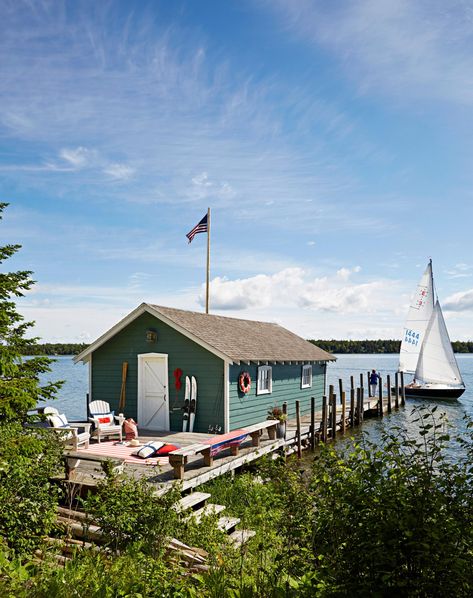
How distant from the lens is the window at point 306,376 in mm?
23438

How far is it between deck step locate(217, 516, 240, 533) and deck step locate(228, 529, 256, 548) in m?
0.12

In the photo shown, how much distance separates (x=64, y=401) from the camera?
3862 centimetres

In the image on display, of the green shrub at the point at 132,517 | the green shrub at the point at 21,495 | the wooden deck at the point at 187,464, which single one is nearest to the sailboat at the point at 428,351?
the wooden deck at the point at 187,464

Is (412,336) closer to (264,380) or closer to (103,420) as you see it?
(264,380)

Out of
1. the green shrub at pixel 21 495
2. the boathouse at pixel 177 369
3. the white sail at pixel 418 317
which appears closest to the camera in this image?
the green shrub at pixel 21 495

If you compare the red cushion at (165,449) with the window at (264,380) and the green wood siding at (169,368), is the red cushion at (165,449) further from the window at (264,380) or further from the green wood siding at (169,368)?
the window at (264,380)

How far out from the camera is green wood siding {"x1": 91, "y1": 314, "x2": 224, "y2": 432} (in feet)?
54.8

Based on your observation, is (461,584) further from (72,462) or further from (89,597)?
(72,462)

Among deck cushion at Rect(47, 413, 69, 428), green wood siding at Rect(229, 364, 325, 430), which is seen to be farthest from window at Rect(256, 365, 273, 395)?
deck cushion at Rect(47, 413, 69, 428)

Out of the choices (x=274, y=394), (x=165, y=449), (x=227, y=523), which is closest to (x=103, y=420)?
(x=165, y=449)

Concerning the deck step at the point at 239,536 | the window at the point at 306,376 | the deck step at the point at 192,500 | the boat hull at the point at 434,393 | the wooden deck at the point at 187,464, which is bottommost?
the boat hull at the point at 434,393

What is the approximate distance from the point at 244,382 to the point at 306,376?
23.5 feet

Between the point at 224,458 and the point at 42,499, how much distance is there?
21.5 ft

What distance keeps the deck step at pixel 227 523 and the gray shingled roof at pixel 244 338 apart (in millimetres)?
7339
